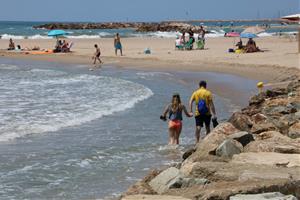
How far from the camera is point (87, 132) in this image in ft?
37.2

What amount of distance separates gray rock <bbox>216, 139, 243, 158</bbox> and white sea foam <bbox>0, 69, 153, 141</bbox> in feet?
16.1

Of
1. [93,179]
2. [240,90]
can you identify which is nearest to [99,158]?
[93,179]

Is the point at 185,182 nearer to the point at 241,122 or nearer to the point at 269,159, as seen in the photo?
the point at 269,159

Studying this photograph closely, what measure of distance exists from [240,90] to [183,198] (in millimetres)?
12539

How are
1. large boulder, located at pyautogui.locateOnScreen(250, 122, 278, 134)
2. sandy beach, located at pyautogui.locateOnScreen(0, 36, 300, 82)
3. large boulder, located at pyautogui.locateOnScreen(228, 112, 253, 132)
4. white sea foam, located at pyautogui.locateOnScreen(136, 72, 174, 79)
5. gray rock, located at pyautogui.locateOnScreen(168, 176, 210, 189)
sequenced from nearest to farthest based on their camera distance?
gray rock, located at pyautogui.locateOnScreen(168, 176, 210, 189), large boulder, located at pyautogui.locateOnScreen(250, 122, 278, 134), large boulder, located at pyautogui.locateOnScreen(228, 112, 253, 132), sandy beach, located at pyautogui.locateOnScreen(0, 36, 300, 82), white sea foam, located at pyautogui.locateOnScreen(136, 72, 174, 79)

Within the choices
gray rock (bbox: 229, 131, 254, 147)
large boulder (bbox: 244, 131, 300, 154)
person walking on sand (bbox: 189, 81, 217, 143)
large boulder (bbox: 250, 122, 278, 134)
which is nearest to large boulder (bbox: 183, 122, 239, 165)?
gray rock (bbox: 229, 131, 254, 147)

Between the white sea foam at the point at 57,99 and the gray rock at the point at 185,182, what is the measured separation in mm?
5487

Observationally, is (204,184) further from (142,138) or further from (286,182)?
(142,138)

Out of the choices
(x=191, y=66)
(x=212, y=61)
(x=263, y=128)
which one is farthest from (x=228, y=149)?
(x=212, y=61)

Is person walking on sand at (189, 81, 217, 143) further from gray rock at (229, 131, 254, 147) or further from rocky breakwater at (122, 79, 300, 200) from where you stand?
gray rock at (229, 131, 254, 147)

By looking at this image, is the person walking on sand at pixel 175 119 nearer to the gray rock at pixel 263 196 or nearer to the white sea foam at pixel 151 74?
the gray rock at pixel 263 196

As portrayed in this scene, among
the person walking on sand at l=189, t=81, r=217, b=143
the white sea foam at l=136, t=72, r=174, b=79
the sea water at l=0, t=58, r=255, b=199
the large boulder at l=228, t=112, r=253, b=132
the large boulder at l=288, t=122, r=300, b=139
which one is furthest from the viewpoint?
the white sea foam at l=136, t=72, r=174, b=79

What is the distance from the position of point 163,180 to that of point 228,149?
1414mm

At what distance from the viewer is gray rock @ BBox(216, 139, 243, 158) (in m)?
7.14
